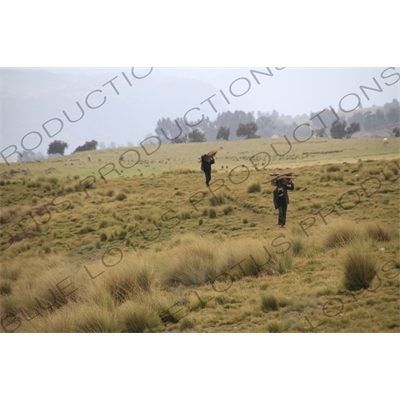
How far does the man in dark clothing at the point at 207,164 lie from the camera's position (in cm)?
796

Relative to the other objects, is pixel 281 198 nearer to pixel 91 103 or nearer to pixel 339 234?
pixel 339 234

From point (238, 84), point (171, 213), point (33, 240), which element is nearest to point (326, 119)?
point (238, 84)

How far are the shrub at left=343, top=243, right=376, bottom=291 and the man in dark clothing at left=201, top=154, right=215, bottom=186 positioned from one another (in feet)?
8.85

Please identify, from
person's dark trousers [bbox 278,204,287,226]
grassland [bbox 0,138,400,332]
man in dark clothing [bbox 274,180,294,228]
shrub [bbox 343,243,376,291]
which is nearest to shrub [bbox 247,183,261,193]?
grassland [bbox 0,138,400,332]

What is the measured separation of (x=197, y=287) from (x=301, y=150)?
2807 millimetres

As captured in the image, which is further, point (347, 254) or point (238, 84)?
point (238, 84)

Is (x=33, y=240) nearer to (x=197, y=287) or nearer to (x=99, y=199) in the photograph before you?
(x=99, y=199)

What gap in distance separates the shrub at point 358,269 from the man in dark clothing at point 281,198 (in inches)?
59.7

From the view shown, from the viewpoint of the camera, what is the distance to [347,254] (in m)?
6.40

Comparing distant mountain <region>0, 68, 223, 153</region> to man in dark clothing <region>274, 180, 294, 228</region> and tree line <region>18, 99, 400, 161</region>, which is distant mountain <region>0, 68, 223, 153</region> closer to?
tree line <region>18, 99, 400, 161</region>

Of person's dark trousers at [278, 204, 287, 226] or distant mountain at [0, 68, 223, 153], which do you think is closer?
distant mountain at [0, 68, 223, 153]

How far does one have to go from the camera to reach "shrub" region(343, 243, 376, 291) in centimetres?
618

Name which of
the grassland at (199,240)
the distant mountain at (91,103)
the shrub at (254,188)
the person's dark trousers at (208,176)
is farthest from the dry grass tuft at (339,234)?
the distant mountain at (91,103)

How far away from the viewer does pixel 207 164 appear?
7980mm
